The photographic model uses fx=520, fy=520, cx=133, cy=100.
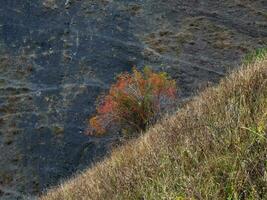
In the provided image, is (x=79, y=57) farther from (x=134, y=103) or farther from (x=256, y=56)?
(x=256, y=56)

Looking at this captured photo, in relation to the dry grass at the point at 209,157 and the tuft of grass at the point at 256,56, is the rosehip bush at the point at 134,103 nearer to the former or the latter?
Answer: the tuft of grass at the point at 256,56

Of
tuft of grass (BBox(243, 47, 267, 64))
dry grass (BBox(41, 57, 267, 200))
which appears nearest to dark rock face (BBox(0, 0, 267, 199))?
tuft of grass (BBox(243, 47, 267, 64))

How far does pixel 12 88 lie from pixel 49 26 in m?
7.20

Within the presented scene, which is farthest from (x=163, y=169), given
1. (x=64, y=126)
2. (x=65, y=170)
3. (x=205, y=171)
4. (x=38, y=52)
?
(x=38, y=52)

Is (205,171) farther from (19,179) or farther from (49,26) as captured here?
(49,26)

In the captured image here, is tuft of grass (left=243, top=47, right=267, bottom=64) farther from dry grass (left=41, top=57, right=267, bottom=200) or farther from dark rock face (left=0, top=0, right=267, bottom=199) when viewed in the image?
dark rock face (left=0, top=0, right=267, bottom=199)

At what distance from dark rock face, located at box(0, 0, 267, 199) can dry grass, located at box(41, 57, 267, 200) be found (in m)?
28.1

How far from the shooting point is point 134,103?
104ft

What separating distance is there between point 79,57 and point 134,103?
1137 cm

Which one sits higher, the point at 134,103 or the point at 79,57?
the point at 134,103

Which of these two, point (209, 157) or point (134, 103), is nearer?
point (209, 157)

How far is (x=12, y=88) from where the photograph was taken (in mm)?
40188

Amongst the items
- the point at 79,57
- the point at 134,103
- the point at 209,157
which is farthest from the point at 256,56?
the point at 79,57

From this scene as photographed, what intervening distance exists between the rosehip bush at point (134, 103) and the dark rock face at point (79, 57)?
4.06 feet
